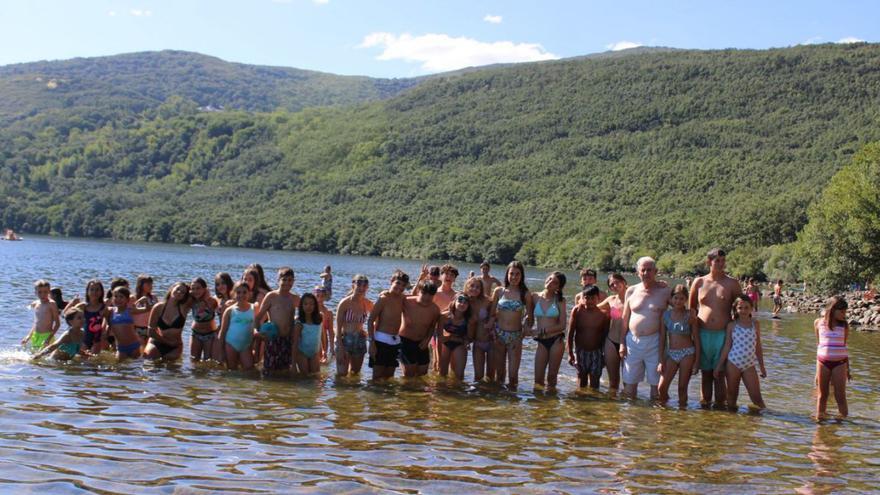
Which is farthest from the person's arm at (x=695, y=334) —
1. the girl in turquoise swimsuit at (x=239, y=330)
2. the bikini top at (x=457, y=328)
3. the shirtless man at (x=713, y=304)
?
the girl in turquoise swimsuit at (x=239, y=330)

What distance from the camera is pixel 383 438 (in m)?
8.43

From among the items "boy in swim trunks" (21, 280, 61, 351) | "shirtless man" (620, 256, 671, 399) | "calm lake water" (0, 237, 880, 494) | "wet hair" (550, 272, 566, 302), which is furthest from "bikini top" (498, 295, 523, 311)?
"boy in swim trunks" (21, 280, 61, 351)

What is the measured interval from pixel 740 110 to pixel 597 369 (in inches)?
6157

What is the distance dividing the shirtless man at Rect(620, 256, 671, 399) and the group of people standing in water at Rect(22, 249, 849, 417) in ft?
0.06

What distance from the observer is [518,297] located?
468 inches

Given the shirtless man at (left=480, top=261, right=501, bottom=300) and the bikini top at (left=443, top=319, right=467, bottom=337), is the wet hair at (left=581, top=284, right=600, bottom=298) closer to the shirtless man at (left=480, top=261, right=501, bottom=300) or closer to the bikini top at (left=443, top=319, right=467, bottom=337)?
the bikini top at (left=443, top=319, right=467, bottom=337)

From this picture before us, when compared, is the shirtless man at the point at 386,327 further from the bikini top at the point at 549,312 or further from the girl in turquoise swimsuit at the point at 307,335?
the bikini top at the point at 549,312

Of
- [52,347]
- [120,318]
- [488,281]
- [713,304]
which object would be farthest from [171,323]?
[713,304]

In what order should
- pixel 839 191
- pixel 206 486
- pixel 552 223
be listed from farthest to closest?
1. pixel 552 223
2. pixel 839 191
3. pixel 206 486

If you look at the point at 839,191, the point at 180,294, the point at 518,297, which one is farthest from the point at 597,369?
the point at 839,191

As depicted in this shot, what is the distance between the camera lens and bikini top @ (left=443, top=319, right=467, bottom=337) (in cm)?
1220

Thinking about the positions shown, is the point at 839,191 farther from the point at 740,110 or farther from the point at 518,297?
the point at 740,110

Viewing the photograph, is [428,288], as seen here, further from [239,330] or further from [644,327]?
[644,327]

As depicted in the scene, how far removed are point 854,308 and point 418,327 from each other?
2698 cm
